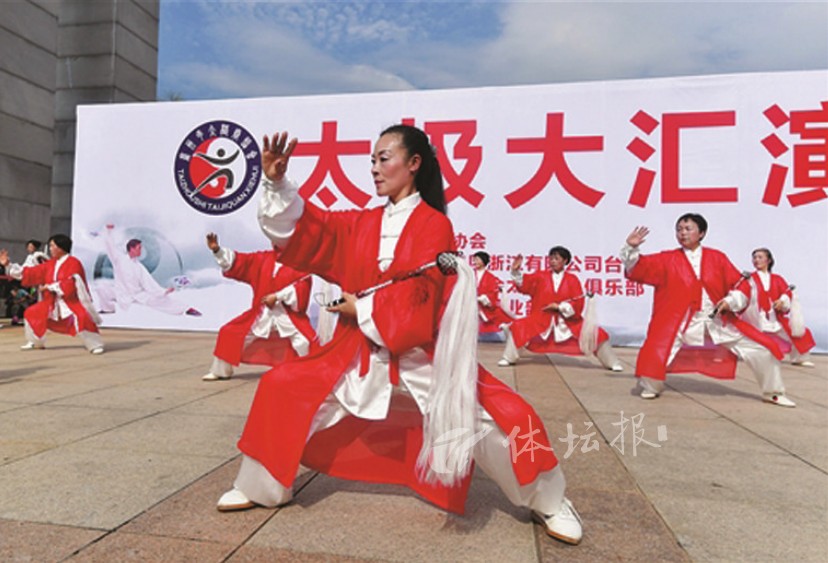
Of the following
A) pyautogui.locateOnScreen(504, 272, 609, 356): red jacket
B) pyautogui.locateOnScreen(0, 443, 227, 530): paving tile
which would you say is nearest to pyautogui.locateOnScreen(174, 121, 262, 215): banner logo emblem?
pyautogui.locateOnScreen(504, 272, 609, 356): red jacket

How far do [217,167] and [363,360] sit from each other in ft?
27.3

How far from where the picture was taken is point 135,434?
3203 mm

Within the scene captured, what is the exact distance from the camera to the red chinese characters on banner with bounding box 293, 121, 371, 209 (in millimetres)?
9125

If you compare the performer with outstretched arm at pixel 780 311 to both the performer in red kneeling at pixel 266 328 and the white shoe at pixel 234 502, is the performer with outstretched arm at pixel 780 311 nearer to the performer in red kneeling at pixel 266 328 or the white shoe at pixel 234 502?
the performer in red kneeling at pixel 266 328

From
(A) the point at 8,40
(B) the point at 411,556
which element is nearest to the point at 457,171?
(B) the point at 411,556

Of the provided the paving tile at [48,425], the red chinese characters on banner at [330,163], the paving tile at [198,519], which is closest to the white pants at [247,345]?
the paving tile at [48,425]

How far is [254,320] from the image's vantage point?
17.6 feet

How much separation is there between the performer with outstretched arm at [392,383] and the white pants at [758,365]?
3.03m

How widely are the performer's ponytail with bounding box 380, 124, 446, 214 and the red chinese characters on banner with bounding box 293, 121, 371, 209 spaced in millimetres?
6756

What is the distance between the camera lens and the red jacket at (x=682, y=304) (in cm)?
472

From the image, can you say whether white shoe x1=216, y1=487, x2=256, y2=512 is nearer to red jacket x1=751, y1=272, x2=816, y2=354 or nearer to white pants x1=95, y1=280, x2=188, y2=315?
red jacket x1=751, y1=272, x2=816, y2=354

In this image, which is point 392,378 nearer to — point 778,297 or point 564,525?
point 564,525

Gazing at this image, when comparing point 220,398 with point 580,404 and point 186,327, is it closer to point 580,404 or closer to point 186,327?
point 580,404

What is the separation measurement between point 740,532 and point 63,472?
273 centimetres
